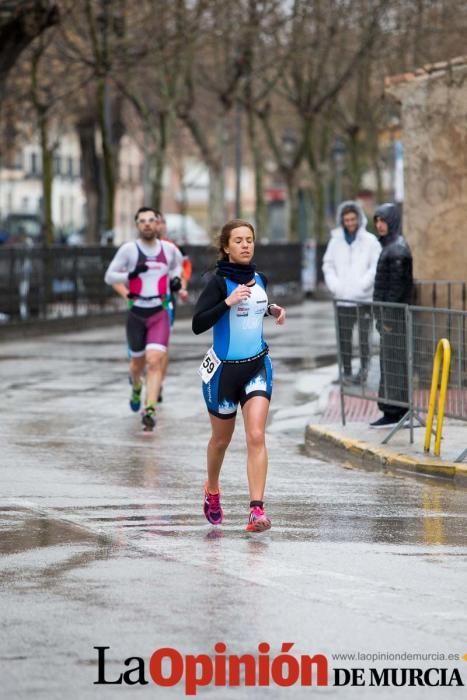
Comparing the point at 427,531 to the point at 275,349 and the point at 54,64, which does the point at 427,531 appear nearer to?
the point at 275,349

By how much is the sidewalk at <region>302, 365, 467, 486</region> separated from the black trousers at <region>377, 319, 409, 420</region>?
0.35 meters

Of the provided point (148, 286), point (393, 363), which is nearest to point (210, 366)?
point (393, 363)

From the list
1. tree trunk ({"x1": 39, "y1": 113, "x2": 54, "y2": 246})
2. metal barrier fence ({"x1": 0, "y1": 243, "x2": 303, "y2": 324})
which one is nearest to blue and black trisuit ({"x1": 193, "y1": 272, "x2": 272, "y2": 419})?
metal barrier fence ({"x1": 0, "y1": 243, "x2": 303, "y2": 324})

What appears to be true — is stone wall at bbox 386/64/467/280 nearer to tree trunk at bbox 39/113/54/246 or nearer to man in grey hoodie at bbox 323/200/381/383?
man in grey hoodie at bbox 323/200/381/383

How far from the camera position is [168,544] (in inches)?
387

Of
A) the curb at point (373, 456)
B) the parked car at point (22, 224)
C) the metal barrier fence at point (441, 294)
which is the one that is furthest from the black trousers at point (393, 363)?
the parked car at point (22, 224)

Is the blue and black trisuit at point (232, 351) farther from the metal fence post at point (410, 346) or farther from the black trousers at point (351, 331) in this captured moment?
the black trousers at point (351, 331)

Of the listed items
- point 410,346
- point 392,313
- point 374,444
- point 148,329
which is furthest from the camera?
point 148,329

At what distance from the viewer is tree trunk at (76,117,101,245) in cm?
5131

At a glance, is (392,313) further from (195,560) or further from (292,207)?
(292,207)

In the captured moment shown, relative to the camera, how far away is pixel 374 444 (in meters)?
14.5

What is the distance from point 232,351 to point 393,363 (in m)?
4.65

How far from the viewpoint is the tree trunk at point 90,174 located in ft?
168

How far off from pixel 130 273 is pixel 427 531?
22.4 feet
